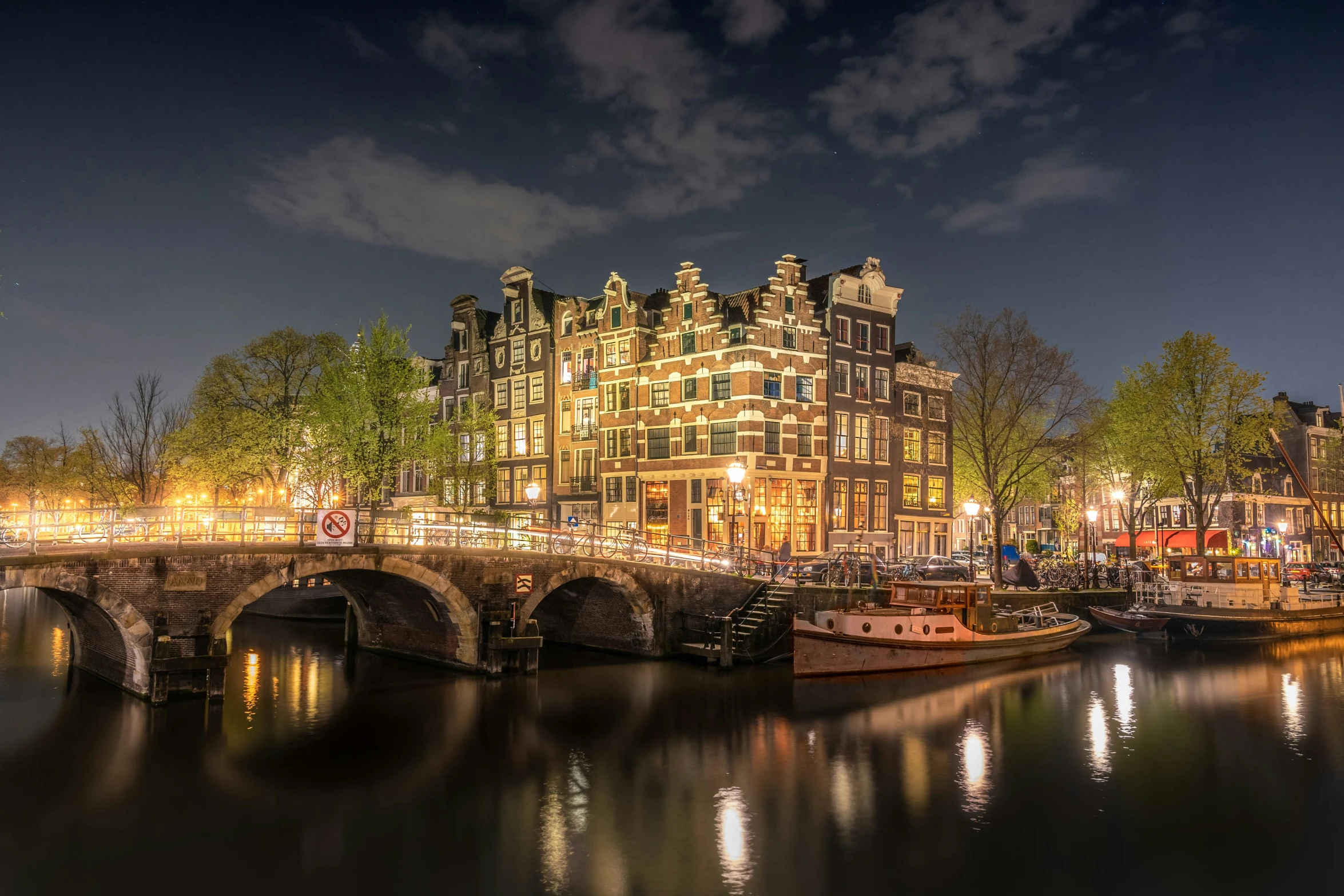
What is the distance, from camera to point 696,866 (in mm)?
15367

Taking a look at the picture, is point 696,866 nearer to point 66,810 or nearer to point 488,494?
point 66,810

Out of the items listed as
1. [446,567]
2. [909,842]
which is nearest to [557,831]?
[909,842]

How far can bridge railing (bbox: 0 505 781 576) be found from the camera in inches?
951

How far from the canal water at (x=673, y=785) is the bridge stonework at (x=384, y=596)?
5.23 feet

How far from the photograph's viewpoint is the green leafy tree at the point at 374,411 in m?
43.9

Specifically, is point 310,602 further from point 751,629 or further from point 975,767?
point 975,767

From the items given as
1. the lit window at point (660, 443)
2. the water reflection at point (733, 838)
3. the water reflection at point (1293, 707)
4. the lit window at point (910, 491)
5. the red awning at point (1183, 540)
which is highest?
the lit window at point (660, 443)

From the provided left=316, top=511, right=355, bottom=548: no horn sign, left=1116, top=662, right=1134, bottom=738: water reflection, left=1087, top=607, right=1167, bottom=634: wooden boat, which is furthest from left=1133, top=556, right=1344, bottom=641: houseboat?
left=316, top=511, right=355, bottom=548: no horn sign

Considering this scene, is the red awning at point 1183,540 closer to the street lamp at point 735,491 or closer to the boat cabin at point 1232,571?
the boat cabin at point 1232,571

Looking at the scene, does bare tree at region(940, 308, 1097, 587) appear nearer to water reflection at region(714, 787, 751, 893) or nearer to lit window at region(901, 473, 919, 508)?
lit window at region(901, 473, 919, 508)

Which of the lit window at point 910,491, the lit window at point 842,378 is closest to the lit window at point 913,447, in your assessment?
the lit window at point 910,491

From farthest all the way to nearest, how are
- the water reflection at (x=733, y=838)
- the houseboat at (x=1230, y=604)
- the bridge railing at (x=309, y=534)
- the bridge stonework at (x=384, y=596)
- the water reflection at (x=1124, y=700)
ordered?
1. the houseboat at (x=1230, y=604)
2. the water reflection at (x=1124, y=700)
3. the bridge stonework at (x=384, y=596)
4. the bridge railing at (x=309, y=534)
5. the water reflection at (x=733, y=838)

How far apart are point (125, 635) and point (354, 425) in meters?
19.4

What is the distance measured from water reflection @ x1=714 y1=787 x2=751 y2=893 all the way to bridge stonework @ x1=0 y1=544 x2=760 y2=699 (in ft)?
46.6
